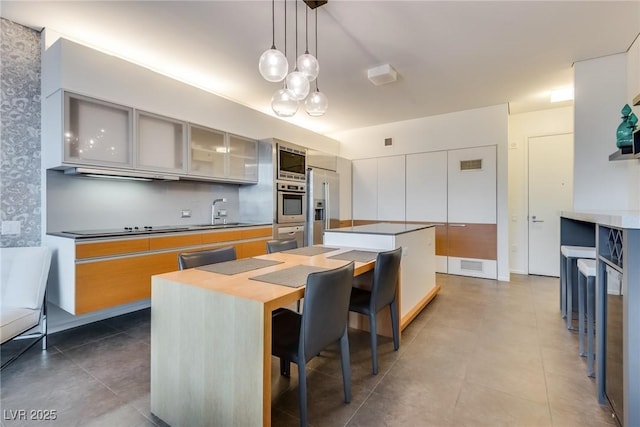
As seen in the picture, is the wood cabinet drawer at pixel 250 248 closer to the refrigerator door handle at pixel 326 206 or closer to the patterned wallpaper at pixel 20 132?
the refrigerator door handle at pixel 326 206

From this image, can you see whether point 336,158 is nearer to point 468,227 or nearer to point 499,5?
point 468,227

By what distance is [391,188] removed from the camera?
5.61 m

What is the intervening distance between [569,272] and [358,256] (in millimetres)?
2109

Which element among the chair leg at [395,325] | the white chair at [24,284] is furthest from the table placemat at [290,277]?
the white chair at [24,284]

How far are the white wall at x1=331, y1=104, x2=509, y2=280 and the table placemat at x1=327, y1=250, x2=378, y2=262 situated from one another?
326cm

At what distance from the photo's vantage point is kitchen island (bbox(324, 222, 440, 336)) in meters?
2.63

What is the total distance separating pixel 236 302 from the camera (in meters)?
1.29

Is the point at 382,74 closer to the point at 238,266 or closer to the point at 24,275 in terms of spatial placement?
the point at 238,266

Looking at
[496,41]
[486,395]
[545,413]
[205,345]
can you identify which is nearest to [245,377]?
[205,345]

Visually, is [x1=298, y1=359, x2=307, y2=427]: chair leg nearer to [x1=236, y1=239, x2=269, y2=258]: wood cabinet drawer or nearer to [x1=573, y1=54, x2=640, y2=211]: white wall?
[x1=236, y1=239, x2=269, y2=258]: wood cabinet drawer

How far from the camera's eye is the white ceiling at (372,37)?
93.4 inches

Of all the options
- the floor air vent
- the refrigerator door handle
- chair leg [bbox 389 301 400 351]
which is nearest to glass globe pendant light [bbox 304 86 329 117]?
chair leg [bbox 389 301 400 351]

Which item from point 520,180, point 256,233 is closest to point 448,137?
point 520,180

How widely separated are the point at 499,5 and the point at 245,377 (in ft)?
10.3
